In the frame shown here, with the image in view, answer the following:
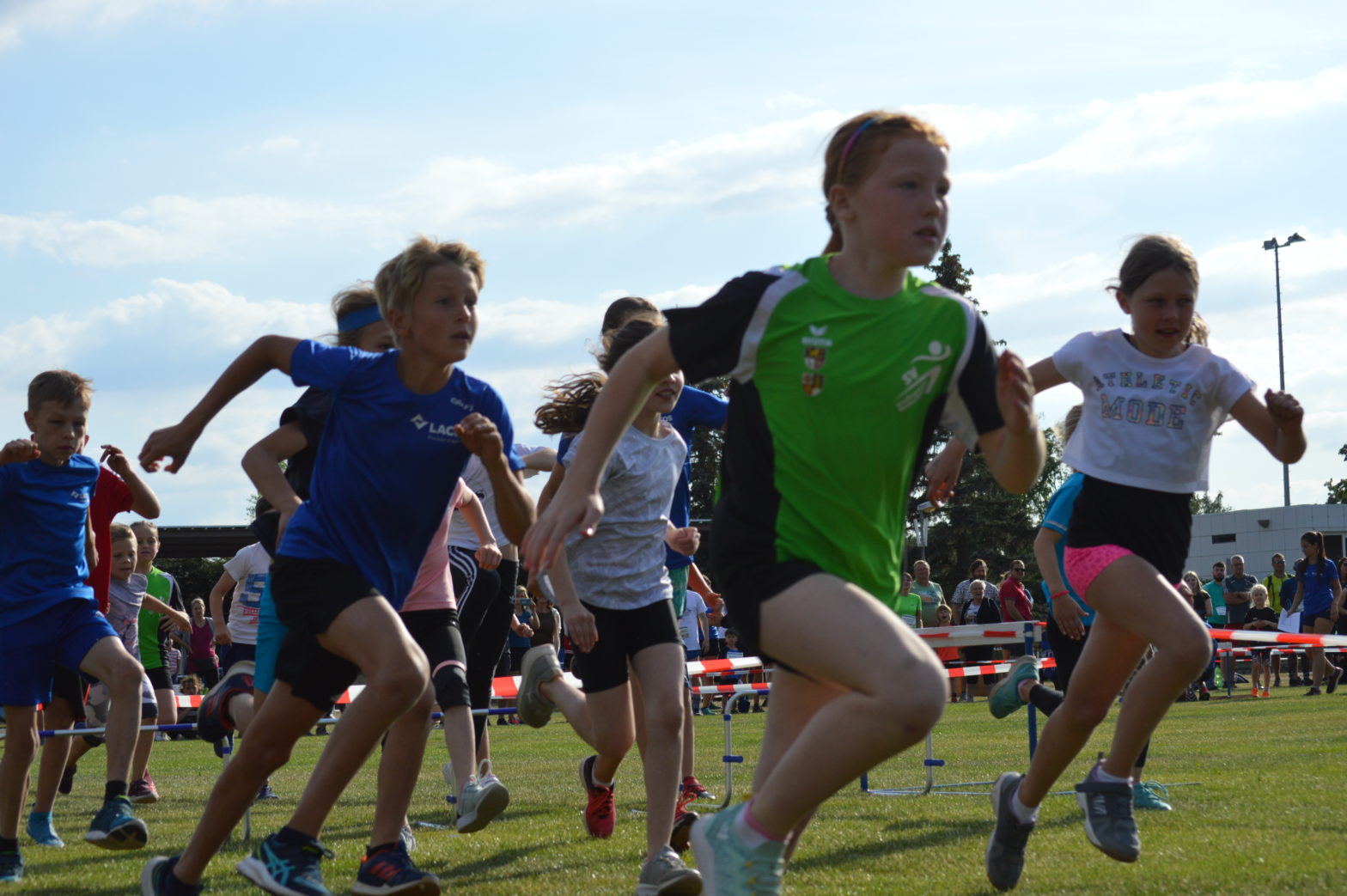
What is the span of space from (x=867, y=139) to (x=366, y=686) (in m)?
2.17

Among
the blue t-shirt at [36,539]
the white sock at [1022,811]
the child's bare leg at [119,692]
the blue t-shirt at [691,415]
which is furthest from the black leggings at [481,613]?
the white sock at [1022,811]

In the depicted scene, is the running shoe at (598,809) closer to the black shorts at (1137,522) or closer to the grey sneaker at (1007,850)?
the grey sneaker at (1007,850)

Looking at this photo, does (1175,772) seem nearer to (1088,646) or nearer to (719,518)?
(1088,646)

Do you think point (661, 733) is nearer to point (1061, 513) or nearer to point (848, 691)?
point (848, 691)

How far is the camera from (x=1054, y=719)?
18.2 ft

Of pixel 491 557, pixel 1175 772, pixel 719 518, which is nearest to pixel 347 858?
pixel 491 557

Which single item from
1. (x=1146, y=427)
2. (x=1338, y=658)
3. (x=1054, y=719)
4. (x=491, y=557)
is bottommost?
(x=1338, y=658)

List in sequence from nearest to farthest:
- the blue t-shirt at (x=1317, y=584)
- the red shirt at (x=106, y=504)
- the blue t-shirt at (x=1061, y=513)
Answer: the blue t-shirt at (x=1061, y=513)
the red shirt at (x=106, y=504)
the blue t-shirt at (x=1317, y=584)

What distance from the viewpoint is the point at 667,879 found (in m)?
5.26

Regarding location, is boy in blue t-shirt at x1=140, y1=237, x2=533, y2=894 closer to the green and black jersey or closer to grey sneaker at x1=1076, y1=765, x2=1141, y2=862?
the green and black jersey

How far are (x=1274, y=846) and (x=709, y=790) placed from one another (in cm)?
480

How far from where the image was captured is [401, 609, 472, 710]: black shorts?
6.64 metres

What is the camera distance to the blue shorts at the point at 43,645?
6801 millimetres

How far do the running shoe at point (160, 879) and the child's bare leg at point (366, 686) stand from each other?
1.24 feet
